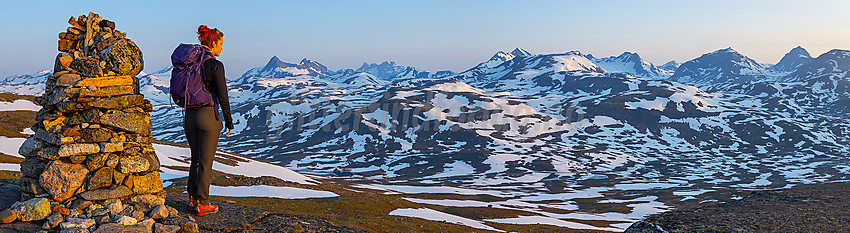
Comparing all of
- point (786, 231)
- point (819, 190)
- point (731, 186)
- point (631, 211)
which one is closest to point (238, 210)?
point (786, 231)

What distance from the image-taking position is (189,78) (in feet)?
37.5

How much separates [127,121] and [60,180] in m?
1.92

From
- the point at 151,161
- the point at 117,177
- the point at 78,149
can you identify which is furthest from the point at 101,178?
the point at 151,161

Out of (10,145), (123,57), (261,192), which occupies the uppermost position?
(123,57)

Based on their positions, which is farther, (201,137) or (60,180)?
(201,137)

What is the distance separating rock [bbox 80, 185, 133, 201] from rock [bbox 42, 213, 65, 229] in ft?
1.97

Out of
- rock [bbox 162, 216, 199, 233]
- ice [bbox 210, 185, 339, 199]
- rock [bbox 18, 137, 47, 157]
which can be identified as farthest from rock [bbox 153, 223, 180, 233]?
ice [bbox 210, 185, 339, 199]

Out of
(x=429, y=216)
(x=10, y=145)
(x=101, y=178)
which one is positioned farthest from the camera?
(x=10, y=145)

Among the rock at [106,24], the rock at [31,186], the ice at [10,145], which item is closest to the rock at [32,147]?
the rock at [31,186]

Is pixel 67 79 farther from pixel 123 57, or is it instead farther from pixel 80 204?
pixel 80 204

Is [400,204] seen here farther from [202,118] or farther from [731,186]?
[731,186]

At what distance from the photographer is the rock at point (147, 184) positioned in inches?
480

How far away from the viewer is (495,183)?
172 meters

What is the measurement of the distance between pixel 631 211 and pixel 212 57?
112 metres
